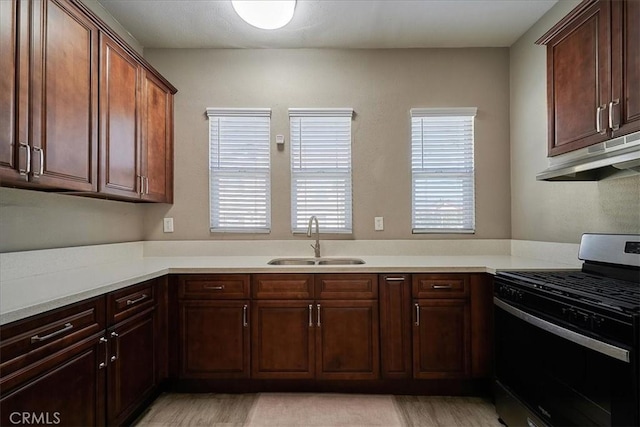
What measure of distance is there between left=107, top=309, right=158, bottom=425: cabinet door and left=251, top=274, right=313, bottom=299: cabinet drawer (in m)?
0.69

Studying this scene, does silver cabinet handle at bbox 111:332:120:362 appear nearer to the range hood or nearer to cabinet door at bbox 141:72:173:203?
cabinet door at bbox 141:72:173:203

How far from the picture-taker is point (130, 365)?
193 cm

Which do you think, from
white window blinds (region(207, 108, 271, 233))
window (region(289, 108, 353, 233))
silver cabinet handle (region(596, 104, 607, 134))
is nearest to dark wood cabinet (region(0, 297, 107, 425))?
white window blinds (region(207, 108, 271, 233))

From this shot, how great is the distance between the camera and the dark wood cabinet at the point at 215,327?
2338 mm

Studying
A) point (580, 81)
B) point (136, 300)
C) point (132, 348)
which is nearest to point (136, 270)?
point (136, 300)

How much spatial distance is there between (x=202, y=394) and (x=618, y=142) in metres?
2.84

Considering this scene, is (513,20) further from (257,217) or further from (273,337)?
(273,337)

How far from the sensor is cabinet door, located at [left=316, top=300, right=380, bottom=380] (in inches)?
91.7

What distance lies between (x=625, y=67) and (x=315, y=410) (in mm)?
2470

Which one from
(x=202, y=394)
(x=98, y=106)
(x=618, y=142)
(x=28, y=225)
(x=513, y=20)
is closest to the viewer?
(x=618, y=142)

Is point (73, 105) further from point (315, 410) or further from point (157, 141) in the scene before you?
point (315, 410)

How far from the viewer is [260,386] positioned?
7.95 ft

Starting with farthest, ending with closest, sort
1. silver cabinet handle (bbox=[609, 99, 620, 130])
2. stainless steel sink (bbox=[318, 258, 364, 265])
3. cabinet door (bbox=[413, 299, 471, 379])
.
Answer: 1. stainless steel sink (bbox=[318, 258, 364, 265])
2. cabinet door (bbox=[413, 299, 471, 379])
3. silver cabinet handle (bbox=[609, 99, 620, 130])

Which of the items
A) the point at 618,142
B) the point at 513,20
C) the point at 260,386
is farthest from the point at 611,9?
the point at 260,386
